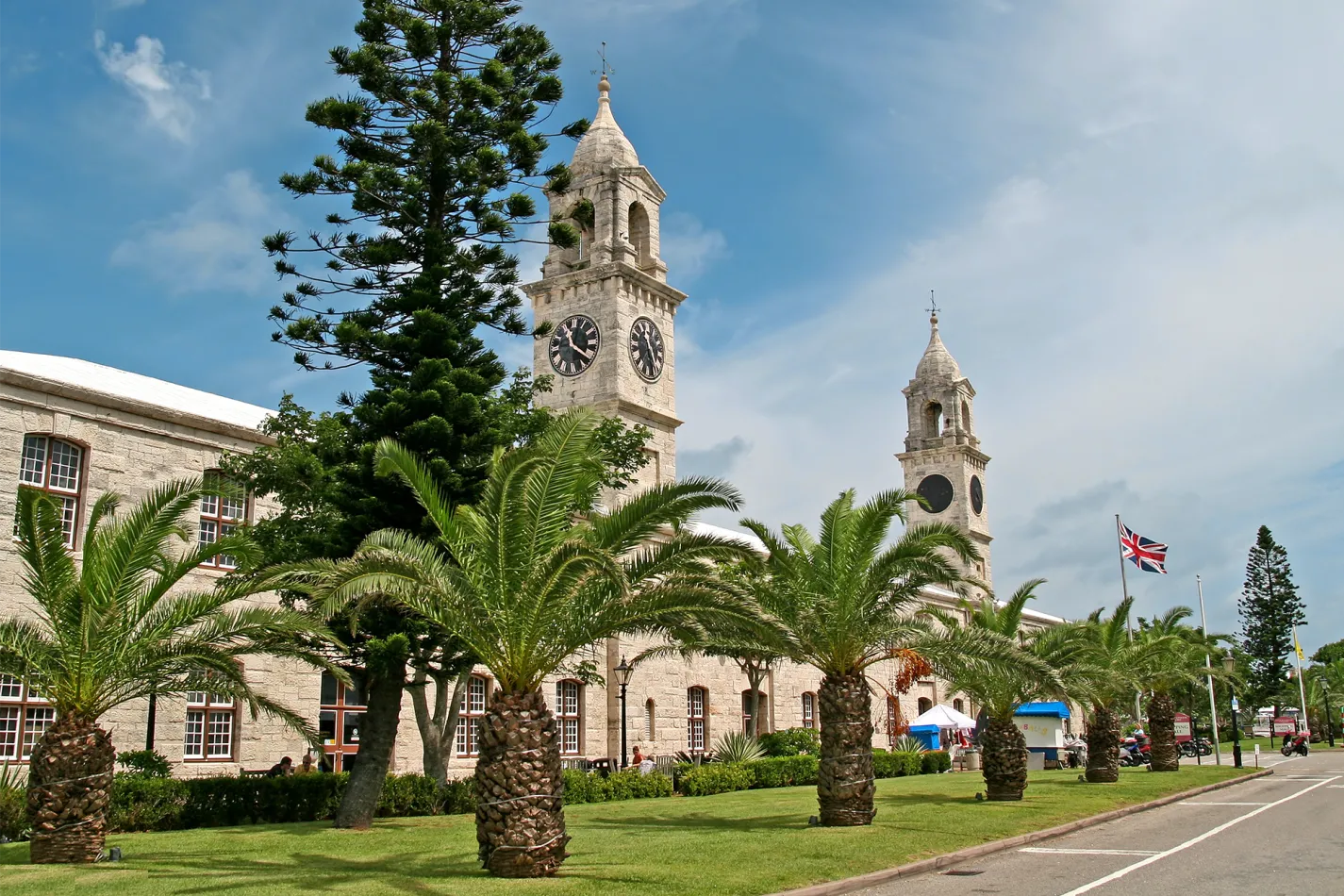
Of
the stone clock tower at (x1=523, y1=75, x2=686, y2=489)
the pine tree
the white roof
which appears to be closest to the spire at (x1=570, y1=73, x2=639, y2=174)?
the stone clock tower at (x1=523, y1=75, x2=686, y2=489)

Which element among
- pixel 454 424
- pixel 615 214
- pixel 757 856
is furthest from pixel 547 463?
pixel 615 214

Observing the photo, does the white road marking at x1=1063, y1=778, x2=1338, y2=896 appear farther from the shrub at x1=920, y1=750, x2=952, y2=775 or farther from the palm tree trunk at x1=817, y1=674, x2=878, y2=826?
the shrub at x1=920, y1=750, x2=952, y2=775

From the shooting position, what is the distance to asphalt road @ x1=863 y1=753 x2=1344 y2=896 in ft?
38.8

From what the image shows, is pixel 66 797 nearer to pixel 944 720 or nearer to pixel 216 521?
pixel 216 521

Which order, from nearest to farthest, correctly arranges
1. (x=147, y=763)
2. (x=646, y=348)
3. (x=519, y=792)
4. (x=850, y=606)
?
1. (x=519, y=792)
2. (x=850, y=606)
3. (x=147, y=763)
4. (x=646, y=348)

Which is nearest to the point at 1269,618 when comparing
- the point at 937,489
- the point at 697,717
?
the point at 937,489

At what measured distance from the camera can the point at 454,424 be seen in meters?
19.8

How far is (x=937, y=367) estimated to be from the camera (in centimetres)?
6638

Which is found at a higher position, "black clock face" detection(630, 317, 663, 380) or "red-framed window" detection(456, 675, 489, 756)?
"black clock face" detection(630, 317, 663, 380)

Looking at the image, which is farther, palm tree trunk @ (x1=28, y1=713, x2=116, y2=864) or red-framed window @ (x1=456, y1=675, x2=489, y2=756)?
red-framed window @ (x1=456, y1=675, x2=489, y2=756)

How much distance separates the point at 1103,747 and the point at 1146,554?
14.5 m

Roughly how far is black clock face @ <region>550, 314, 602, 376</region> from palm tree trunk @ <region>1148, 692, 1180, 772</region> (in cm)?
2071

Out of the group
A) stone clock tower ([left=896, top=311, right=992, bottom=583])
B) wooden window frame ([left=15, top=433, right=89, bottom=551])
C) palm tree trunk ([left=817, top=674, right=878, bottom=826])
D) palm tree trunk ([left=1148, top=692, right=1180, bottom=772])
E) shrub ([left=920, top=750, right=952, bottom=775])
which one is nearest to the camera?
palm tree trunk ([left=817, top=674, right=878, bottom=826])

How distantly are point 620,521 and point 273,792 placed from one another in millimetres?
10280
